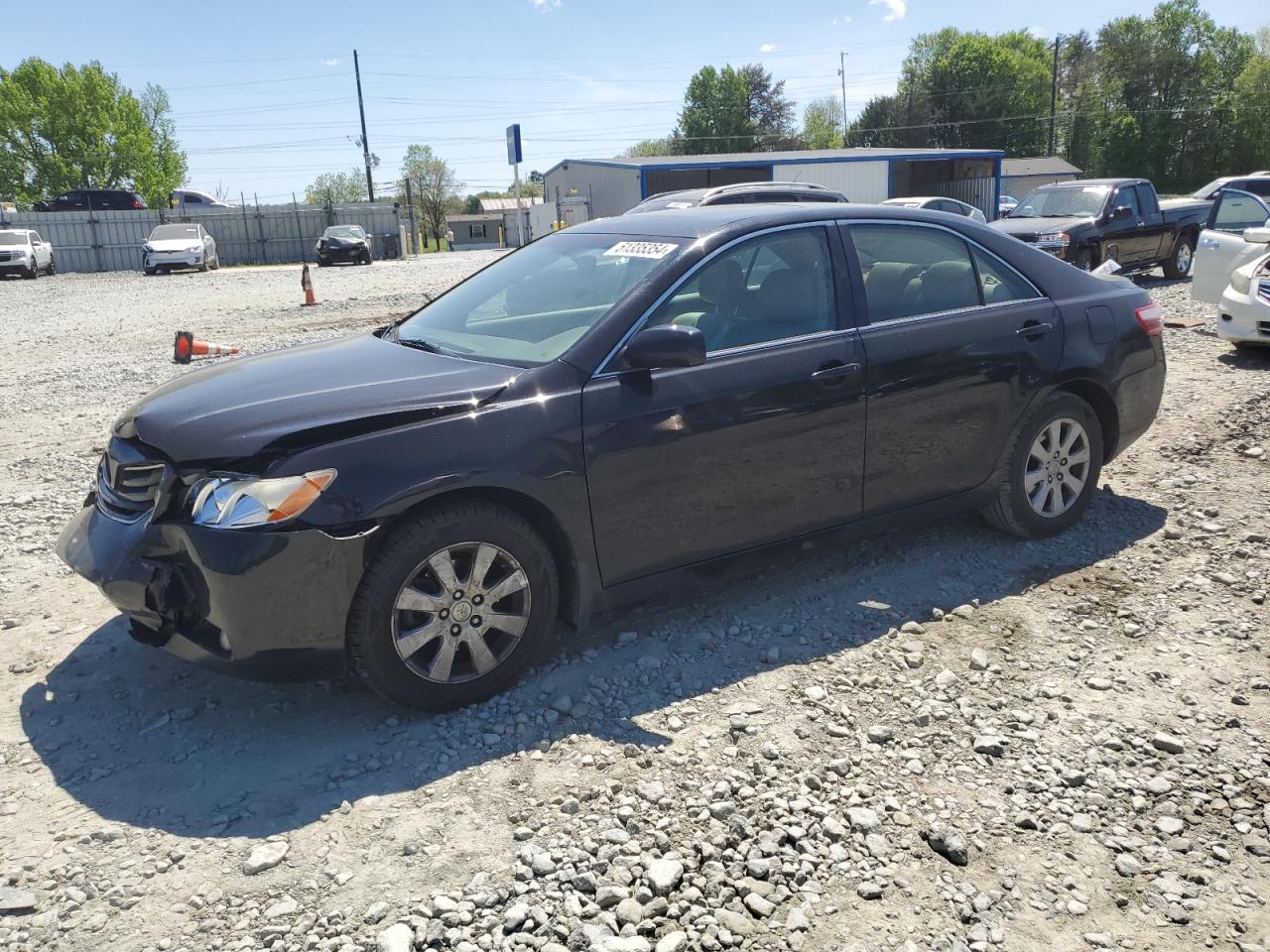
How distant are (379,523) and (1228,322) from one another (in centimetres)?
908

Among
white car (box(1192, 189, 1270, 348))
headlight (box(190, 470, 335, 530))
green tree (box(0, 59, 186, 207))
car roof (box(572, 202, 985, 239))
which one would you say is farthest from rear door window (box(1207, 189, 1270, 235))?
green tree (box(0, 59, 186, 207))

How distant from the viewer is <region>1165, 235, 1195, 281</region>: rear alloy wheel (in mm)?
17734

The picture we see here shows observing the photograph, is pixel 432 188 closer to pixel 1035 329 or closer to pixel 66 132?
pixel 66 132

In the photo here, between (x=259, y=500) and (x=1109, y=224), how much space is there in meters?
15.8

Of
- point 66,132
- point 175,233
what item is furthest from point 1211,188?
point 66,132

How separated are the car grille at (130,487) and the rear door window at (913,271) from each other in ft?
9.79

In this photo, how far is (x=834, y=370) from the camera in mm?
4375

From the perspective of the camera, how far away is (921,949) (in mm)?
2584

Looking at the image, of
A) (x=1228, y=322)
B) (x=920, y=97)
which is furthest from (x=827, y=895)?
(x=920, y=97)

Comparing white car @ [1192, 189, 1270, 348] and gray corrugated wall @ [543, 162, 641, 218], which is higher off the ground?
gray corrugated wall @ [543, 162, 641, 218]

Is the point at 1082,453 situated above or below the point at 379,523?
below

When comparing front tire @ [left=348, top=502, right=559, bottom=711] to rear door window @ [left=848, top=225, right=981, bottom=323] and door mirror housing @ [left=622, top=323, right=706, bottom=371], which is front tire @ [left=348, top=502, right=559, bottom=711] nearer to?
door mirror housing @ [left=622, top=323, right=706, bottom=371]

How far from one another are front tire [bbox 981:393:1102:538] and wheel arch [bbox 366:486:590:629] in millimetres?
2398

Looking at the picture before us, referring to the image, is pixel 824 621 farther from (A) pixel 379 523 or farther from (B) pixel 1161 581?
(A) pixel 379 523
